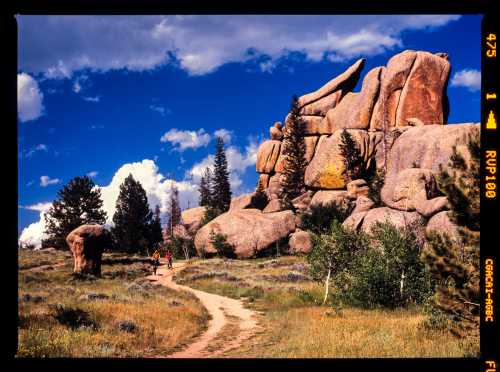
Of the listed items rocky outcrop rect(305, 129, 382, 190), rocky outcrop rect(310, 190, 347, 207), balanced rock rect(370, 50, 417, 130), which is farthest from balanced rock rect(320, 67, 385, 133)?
rocky outcrop rect(310, 190, 347, 207)

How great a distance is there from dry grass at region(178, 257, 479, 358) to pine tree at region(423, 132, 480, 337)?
101cm

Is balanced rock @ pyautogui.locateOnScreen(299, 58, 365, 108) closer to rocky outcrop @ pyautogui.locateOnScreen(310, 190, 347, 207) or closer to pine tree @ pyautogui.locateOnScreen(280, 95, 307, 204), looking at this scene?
pine tree @ pyautogui.locateOnScreen(280, 95, 307, 204)

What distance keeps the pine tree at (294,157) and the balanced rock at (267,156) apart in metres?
3.84

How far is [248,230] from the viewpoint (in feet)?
188

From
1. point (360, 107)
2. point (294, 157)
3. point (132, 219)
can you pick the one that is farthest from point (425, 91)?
point (132, 219)

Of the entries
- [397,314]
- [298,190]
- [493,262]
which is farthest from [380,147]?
[493,262]

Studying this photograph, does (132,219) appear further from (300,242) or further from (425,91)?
(425,91)

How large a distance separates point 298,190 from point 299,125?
14.1 metres

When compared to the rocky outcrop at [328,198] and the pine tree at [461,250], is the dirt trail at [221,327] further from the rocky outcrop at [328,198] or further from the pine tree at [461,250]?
the rocky outcrop at [328,198]

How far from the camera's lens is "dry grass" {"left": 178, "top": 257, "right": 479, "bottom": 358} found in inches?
490

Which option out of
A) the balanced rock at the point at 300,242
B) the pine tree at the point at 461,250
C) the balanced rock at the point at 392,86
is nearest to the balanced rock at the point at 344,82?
the balanced rock at the point at 392,86

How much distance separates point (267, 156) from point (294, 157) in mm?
11143

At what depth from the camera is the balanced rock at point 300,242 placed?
55.2 m
